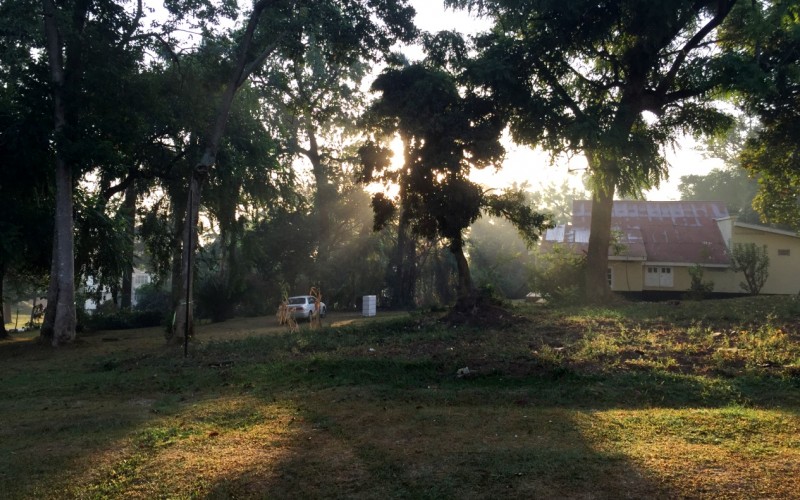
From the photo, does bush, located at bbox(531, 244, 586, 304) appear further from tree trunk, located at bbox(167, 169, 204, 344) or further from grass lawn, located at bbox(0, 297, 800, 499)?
tree trunk, located at bbox(167, 169, 204, 344)

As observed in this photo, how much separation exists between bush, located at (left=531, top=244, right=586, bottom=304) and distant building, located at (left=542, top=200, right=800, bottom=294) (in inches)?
135

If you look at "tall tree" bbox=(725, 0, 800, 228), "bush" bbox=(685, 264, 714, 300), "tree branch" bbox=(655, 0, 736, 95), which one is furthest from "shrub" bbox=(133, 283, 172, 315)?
"tall tree" bbox=(725, 0, 800, 228)

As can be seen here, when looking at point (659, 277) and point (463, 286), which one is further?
point (659, 277)

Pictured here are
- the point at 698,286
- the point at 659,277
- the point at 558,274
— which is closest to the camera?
the point at 558,274

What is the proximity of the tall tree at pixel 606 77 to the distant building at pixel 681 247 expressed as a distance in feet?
31.1

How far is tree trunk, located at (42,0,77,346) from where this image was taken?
20.4 m

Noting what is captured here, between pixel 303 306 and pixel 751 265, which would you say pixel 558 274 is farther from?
pixel 303 306

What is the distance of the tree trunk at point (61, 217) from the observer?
20375 millimetres

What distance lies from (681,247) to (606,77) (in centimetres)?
1595

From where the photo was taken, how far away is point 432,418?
324 inches

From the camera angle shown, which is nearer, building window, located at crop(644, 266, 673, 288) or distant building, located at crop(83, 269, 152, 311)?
distant building, located at crop(83, 269, 152, 311)

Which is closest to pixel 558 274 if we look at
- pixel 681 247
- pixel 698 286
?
pixel 698 286

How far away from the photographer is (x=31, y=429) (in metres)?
8.86

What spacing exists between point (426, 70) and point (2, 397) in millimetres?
14141
